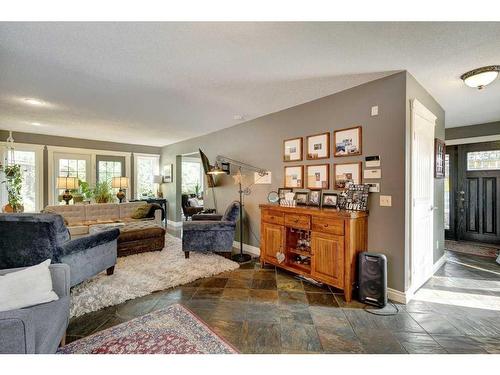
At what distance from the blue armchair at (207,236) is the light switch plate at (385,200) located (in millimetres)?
2233

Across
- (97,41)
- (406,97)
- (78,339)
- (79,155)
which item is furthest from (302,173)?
(79,155)

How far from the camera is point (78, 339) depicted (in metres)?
1.83

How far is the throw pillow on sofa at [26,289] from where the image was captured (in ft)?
4.37

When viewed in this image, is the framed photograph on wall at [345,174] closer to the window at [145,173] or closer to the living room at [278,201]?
the living room at [278,201]

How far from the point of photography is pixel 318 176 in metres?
3.25

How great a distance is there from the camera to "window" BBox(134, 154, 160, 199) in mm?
7137

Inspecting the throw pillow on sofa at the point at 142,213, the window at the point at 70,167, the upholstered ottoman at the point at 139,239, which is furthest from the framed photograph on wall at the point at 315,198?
the window at the point at 70,167

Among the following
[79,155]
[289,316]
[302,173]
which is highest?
[79,155]

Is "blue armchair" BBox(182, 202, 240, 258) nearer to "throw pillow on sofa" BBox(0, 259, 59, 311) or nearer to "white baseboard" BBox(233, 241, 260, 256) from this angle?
"white baseboard" BBox(233, 241, 260, 256)

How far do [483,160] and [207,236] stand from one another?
18.7ft

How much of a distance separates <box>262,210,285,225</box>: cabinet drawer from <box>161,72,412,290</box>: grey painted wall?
621mm

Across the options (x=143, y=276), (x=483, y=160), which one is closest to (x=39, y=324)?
(x=143, y=276)

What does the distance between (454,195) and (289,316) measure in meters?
5.12
